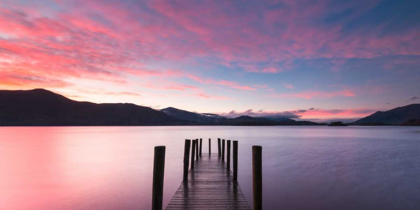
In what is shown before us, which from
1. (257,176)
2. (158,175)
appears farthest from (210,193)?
(158,175)

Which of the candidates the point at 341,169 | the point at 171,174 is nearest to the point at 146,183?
the point at 171,174

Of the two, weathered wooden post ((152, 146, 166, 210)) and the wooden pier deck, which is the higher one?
weathered wooden post ((152, 146, 166, 210))

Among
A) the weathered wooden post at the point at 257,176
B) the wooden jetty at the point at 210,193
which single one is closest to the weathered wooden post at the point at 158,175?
the wooden jetty at the point at 210,193

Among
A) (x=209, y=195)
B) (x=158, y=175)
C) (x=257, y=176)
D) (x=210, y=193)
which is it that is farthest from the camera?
(x=210, y=193)

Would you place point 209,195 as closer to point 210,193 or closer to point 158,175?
point 210,193

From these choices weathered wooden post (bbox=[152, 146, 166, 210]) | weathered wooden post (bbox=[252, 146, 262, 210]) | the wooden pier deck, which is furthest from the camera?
the wooden pier deck

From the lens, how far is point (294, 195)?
516 inches

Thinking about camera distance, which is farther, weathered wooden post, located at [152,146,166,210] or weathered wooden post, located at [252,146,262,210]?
weathered wooden post, located at [252,146,262,210]

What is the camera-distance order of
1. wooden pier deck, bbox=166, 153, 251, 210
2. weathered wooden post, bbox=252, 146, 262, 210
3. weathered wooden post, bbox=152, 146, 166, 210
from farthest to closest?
wooden pier deck, bbox=166, 153, 251, 210 → weathered wooden post, bbox=252, 146, 262, 210 → weathered wooden post, bbox=152, 146, 166, 210

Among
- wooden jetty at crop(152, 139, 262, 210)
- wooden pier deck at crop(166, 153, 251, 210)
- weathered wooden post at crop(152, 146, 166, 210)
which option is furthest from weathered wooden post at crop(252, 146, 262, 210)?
weathered wooden post at crop(152, 146, 166, 210)

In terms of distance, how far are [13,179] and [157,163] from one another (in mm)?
17217

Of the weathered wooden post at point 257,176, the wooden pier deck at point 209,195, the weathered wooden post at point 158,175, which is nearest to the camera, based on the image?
the weathered wooden post at point 158,175

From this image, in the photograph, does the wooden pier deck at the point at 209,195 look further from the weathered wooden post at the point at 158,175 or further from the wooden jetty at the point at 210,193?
the weathered wooden post at the point at 158,175

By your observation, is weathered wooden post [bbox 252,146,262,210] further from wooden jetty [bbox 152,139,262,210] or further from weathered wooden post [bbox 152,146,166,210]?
weathered wooden post [bbox 152,146,166,210]
